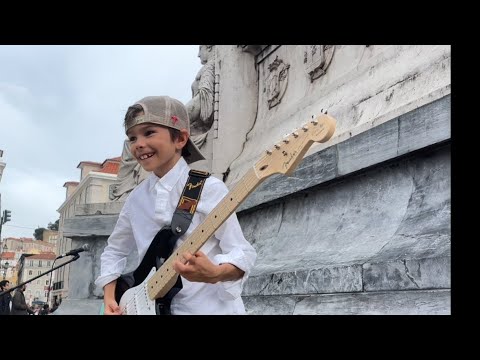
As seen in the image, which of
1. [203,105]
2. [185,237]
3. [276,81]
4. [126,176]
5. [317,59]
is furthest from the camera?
[126,176]

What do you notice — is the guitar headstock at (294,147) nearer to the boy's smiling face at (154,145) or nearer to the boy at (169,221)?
the boy at (169,221)

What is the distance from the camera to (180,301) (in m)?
1.87

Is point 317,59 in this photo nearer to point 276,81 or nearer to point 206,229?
point 276,81

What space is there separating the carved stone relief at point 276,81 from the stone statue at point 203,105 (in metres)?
0.97

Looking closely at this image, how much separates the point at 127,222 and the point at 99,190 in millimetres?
21272

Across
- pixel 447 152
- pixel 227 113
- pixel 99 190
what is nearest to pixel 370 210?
pixel 447 152

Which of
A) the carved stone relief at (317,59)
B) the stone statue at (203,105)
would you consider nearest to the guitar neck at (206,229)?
the carved stone relief at (317,59)

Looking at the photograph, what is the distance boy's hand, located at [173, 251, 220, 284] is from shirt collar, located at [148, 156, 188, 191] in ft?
1.13

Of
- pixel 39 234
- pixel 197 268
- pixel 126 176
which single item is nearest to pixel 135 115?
pixel 197 268

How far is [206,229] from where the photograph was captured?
5.84 feet

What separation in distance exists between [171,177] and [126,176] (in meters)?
6.33

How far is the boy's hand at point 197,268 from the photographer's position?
5.55ft
